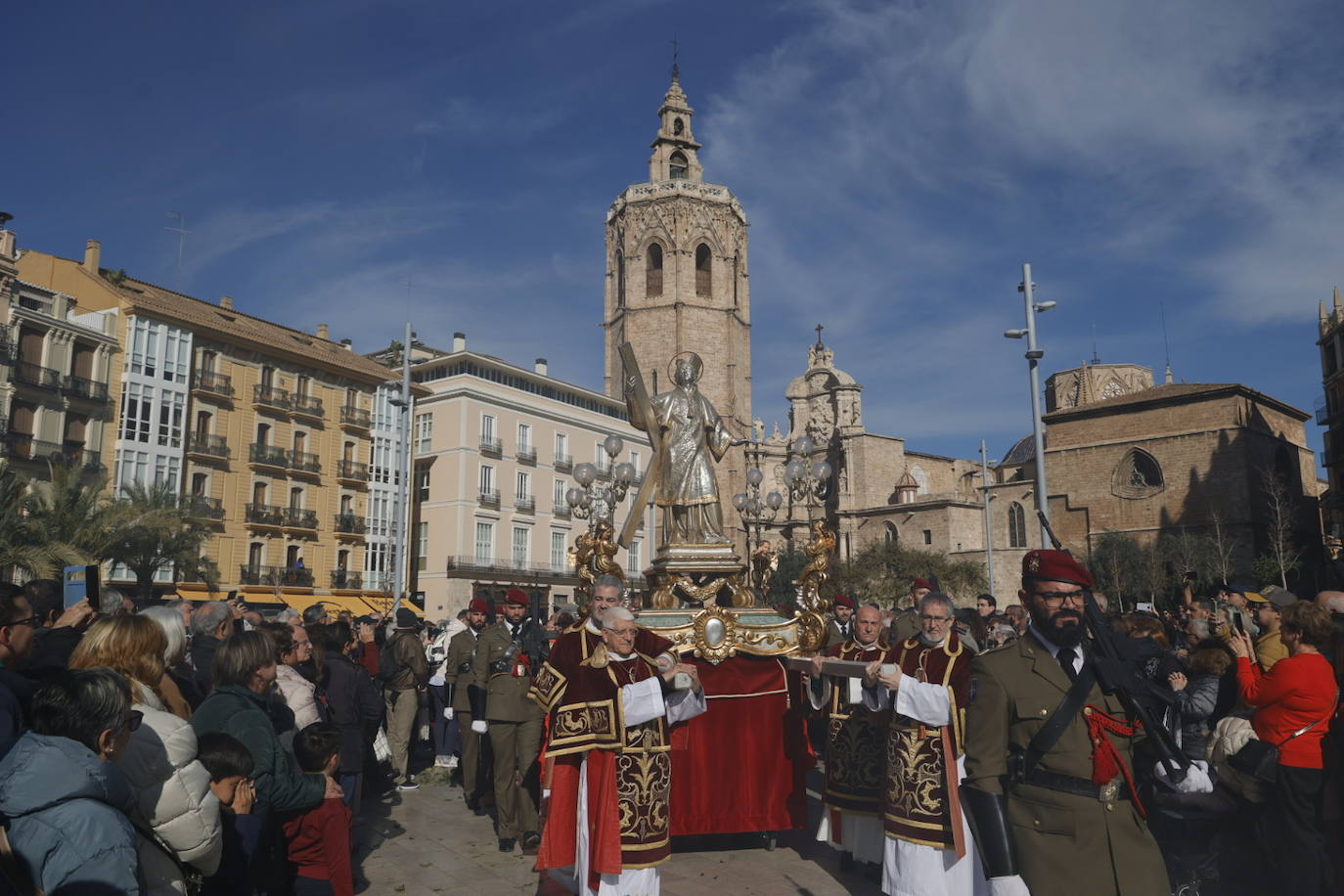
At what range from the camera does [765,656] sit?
304 inches

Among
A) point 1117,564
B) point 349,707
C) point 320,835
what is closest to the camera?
point 320,835

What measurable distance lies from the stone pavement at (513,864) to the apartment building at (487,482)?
112 feet

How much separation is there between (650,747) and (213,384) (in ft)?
116

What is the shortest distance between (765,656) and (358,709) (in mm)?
3270

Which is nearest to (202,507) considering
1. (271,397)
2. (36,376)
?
(271,397)

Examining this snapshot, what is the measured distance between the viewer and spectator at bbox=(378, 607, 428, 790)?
1035cm

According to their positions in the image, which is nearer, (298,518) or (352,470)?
(298,518)

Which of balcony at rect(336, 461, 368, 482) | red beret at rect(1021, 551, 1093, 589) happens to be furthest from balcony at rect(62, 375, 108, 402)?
red beret at rect(1021, 551, 1093, 589)

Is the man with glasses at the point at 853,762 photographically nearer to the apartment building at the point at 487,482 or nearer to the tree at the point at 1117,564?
the apartment building at the point at 487,482

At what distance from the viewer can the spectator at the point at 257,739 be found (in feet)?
14.6

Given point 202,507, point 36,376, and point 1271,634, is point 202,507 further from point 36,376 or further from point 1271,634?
point 1271,634

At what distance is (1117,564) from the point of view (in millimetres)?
43625

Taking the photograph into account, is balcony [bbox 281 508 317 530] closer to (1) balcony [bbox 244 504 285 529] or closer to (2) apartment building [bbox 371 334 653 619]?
(1) balcony [bbox 244 504 285 529]

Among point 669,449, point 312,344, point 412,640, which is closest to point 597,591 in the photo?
point 669,449
